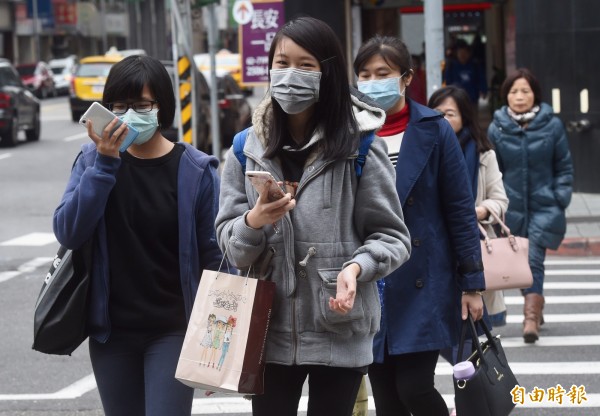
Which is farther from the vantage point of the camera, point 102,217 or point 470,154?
point 470,154

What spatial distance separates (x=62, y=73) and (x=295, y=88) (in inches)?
2285

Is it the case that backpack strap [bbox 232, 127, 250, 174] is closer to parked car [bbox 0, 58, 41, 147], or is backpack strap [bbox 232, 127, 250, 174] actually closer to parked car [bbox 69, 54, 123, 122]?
parked car [bbox 0, 58, 41, 147]

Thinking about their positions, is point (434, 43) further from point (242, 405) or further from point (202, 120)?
point (202, 120)

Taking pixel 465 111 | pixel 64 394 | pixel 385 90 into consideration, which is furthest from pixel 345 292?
A: pixel 64 394

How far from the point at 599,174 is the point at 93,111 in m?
13.1

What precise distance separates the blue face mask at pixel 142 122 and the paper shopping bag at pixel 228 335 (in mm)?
661

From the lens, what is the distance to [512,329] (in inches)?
352

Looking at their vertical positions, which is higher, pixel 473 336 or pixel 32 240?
pixel 473 336

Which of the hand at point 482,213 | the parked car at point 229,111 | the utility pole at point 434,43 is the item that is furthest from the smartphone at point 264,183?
the parked car at point 229,111

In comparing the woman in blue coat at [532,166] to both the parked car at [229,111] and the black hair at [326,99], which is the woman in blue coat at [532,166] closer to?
the black hair at [326,99]

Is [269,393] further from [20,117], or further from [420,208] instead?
[20,117]

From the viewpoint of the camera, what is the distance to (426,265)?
4.69 metres

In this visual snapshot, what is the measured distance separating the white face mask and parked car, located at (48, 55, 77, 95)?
54.0 metres

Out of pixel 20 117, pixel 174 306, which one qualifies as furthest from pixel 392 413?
pixel 20 117
